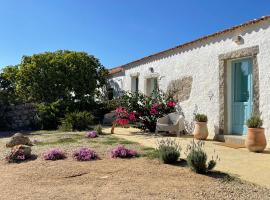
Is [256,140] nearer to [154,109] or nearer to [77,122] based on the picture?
[154,109]

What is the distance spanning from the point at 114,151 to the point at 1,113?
34.5ft

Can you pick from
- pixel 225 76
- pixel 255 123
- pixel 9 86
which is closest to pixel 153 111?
pixel 225 76

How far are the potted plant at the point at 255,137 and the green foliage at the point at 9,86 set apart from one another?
12.2 m

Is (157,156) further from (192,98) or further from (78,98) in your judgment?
(78,98)

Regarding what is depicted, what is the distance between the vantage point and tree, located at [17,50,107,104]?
61.5ft

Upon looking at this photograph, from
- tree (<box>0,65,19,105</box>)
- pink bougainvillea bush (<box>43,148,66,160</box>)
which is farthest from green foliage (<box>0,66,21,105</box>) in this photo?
pink bougainvillea bush (<box>43,148,66,160</box>)

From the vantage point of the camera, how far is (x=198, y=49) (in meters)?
12.5

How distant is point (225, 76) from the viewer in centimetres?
1112

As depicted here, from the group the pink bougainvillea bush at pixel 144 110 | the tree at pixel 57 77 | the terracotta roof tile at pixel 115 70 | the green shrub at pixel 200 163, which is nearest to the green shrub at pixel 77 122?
the pink bougainvillea bush at pixel 144 110

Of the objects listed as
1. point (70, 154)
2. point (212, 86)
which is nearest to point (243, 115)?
point (212, 86)

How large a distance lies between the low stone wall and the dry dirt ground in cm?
966

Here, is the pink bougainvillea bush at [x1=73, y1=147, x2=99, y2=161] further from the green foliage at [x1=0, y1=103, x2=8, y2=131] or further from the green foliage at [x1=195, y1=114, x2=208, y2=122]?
the green foliage at [x1=0, y1=103, x2=8, y2=131]

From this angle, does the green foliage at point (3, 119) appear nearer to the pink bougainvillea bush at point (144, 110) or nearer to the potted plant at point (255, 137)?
the pink bougainvillea bush at point (144, 110)

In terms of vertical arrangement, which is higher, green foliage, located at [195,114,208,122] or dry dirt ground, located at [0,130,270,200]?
green foliage, located at [195,114,208,122]
